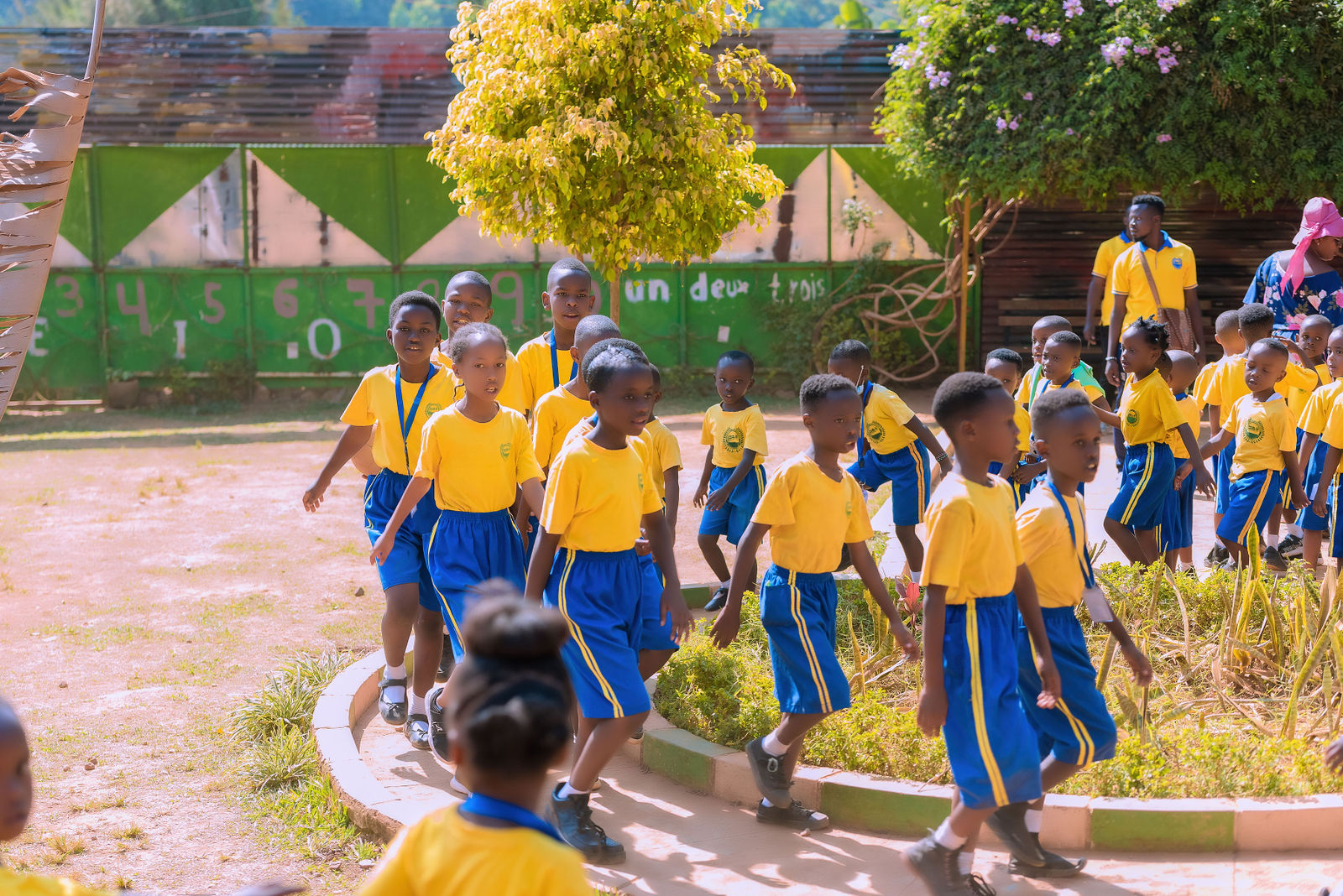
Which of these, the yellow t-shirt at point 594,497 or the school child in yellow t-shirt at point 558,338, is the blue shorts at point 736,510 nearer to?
the school child in yellow t-shirt at point 558,338

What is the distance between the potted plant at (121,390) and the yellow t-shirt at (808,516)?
1411cm

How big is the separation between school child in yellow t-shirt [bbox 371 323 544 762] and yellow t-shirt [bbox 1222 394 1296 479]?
4.15m

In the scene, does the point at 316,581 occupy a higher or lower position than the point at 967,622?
lower

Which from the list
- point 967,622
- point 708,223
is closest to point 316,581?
point 708,223

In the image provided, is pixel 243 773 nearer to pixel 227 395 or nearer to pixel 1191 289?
pixel 1191 289

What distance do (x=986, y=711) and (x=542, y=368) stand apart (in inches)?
108

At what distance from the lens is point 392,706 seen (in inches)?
200

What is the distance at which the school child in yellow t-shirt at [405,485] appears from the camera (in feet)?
16.2

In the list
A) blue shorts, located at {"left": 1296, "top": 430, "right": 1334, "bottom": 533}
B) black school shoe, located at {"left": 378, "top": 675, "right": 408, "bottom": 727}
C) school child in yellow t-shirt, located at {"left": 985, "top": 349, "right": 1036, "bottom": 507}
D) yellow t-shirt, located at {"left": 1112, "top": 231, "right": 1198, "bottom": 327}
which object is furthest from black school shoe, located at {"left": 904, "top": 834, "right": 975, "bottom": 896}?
yellow t-shirt, located at {"left": 1112, "top": 231, "right": 1198, "bottom": 327}

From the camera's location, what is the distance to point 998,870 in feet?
12.4

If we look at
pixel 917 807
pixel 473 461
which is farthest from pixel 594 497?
pixel 917 807

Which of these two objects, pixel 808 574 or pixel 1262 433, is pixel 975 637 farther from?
pixel 1262 433

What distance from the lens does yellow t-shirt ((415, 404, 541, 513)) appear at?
14.7 ft

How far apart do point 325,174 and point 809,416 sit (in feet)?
44.3
